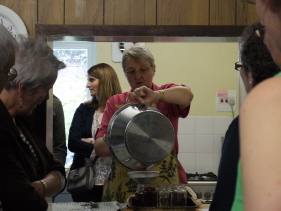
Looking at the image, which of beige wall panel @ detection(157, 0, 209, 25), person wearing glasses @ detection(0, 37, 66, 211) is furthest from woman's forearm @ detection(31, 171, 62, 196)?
beige wall panel @ detection(157, 0, 209, 25)

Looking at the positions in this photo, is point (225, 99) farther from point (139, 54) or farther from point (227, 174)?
point (227, 174)

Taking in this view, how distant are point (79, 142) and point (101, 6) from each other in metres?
1.05

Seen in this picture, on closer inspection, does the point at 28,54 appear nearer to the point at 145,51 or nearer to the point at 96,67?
the point at 145,51

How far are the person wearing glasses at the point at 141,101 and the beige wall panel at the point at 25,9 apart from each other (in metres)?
0.53

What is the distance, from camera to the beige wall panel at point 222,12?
236 cm

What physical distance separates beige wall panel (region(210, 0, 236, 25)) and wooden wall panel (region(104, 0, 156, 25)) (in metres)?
0.32

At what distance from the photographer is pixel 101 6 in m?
2.34

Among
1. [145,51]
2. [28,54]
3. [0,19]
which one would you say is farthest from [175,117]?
[0,19]

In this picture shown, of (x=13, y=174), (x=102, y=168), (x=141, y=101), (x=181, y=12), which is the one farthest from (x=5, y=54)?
(x=102, y=168)

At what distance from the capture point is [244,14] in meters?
2.38

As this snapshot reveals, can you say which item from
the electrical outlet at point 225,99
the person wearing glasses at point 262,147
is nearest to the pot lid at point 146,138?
the person wearing glasses at point 262,147

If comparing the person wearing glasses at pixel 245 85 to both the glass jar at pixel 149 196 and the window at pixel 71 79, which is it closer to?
the glass jar at pixel 149 196

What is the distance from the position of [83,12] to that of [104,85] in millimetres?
832

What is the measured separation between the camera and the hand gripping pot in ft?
6.57
